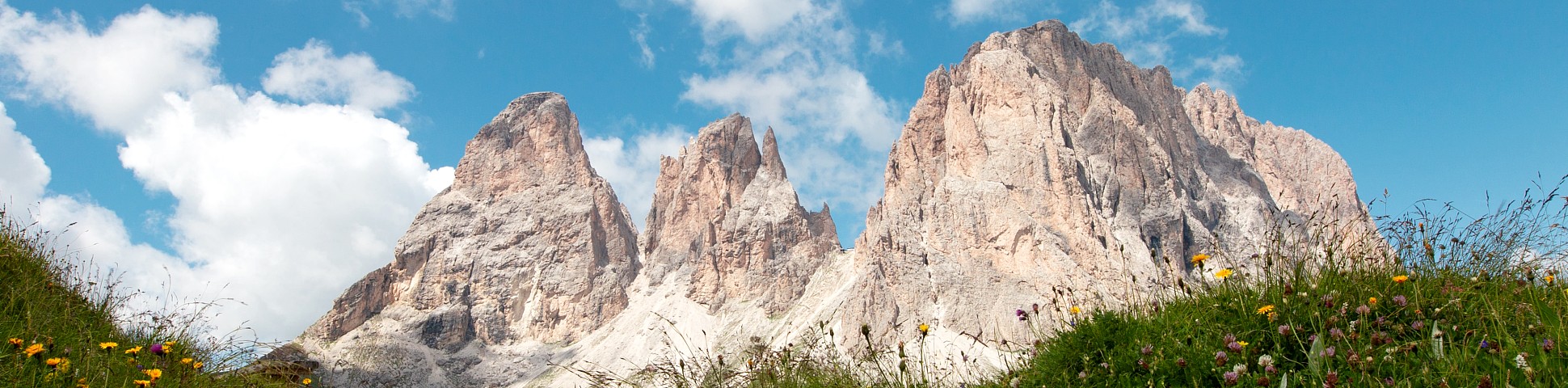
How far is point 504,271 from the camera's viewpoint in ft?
615

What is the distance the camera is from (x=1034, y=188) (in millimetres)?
120000

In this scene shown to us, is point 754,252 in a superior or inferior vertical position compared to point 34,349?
→ superior

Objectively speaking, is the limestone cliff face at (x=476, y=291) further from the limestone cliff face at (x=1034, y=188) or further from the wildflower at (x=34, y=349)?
the wildflower at (x=34, y=349)

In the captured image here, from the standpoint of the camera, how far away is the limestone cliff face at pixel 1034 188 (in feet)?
380

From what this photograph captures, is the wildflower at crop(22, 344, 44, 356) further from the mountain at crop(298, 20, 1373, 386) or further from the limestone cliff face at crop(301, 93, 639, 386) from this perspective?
the limestone cliff face at crop(301, 93, 639, 386)

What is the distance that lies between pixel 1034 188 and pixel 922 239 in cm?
1832

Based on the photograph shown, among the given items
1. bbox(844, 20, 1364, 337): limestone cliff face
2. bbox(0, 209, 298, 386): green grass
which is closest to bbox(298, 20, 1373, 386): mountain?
bbox(844, 20, 1364, 337): limestone cliff face

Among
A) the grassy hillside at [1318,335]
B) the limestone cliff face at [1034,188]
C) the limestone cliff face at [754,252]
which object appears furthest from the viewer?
the limestone cliff face at [754,252]

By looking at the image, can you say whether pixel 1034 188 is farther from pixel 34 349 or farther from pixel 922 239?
pixel 34 349

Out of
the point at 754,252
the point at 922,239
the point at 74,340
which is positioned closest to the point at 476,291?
the point at 754,252

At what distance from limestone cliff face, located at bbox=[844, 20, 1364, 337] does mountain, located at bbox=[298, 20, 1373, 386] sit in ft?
1.14

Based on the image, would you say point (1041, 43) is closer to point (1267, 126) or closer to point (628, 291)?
point (1267, 126)

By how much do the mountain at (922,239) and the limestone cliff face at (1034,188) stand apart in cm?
35

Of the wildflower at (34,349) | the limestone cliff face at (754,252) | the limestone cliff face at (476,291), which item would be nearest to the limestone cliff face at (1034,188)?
the limestone cliff face at (754,252)
